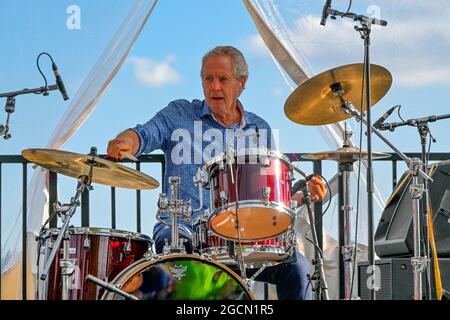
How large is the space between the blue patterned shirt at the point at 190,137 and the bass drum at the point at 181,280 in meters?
0.91

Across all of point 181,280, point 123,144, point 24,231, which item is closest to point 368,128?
point 181,280

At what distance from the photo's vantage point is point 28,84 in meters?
4.66

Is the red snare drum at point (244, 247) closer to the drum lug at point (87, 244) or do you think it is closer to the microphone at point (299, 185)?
the microphone at point (299, 185)

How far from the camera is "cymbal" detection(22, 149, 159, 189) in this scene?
11.8 ft

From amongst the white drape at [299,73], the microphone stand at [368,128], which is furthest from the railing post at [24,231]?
the microphone stand at [368,128]

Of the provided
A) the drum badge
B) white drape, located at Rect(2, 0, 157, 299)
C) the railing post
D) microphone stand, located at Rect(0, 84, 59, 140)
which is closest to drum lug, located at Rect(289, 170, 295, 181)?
the drum badge

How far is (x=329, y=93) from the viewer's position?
3.96 meters

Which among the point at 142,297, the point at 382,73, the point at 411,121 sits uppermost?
the point at 382,73

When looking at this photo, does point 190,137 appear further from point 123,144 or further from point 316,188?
point 316,188

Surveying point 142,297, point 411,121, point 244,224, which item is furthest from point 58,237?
point 411,121

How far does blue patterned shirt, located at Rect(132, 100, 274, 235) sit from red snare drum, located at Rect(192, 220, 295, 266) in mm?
318

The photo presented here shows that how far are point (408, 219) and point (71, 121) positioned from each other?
6.22 feet
